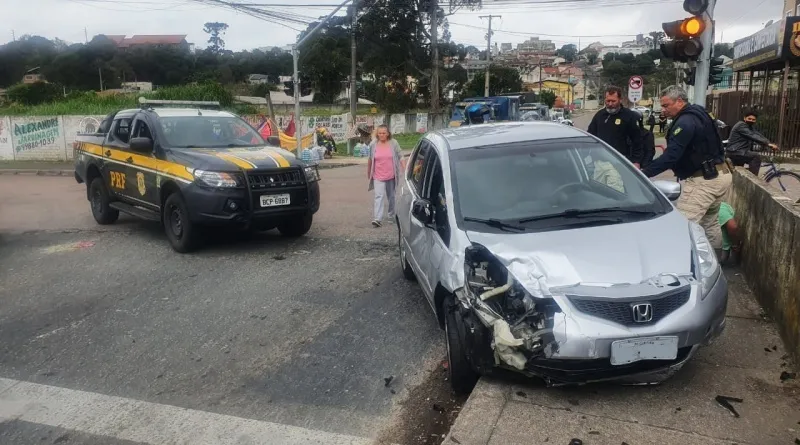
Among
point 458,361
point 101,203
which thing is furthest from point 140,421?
point 101,203

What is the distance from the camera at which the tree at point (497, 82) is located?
63625mm

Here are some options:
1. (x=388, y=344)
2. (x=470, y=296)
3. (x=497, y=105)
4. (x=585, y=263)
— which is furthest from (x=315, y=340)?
(x=497, y=105)

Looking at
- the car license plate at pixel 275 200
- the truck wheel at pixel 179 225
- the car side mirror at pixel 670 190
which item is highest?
the car side mirror at pixel 670 190

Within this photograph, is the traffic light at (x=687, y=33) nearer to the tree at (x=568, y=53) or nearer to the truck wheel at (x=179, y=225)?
the truck wheel at (x=179, y=225)

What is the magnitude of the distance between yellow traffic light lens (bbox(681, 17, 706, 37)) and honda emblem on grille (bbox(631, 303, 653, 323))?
268 inches

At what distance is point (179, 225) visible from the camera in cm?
856

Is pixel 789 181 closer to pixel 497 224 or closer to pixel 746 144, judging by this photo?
pixel 746 144

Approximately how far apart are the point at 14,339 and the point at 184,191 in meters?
2.89

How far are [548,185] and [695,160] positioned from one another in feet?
7.20

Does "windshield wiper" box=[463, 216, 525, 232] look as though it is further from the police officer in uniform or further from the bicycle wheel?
the bicycle wheel

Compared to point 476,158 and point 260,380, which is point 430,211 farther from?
point 260,380

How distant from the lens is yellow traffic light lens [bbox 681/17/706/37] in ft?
30.4

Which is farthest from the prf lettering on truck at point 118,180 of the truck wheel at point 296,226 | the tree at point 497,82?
the tree at point 497,82

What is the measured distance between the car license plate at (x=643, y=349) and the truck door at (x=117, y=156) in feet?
25.6
